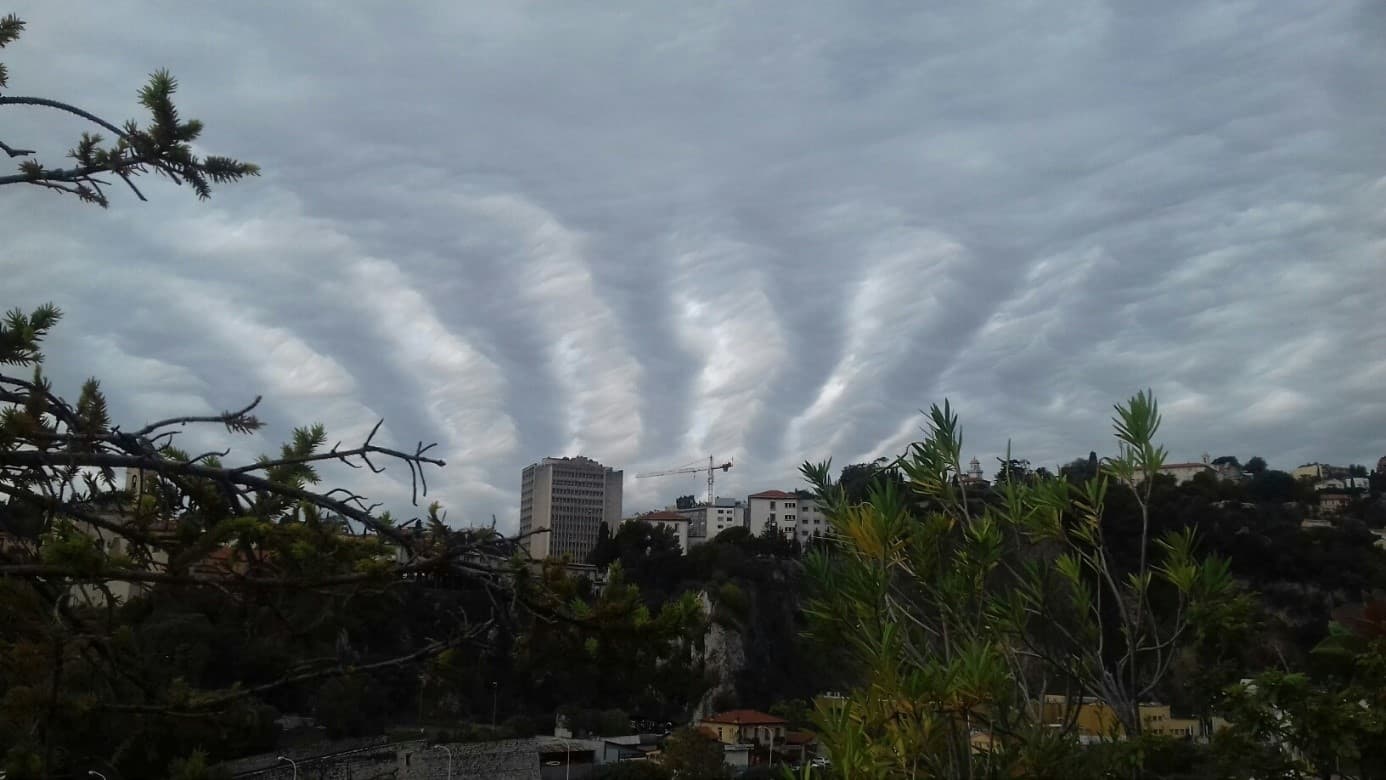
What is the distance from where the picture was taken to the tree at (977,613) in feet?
10.3

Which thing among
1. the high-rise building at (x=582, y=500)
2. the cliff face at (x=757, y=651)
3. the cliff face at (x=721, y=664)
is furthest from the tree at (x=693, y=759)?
the high-rise building at (x=582, y=500)

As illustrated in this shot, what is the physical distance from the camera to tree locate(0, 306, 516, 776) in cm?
294

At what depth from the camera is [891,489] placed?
4.00 metres

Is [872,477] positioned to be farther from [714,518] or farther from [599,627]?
[714,518]

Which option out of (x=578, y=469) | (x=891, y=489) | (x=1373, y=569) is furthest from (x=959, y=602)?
(x=578, y=469)

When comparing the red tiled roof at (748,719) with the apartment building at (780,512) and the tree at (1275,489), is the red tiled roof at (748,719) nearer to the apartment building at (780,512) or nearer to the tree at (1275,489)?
the apartment building at (780,512)

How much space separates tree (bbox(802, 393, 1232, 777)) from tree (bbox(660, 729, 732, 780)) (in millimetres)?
25622

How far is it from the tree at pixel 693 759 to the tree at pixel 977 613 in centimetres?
2562

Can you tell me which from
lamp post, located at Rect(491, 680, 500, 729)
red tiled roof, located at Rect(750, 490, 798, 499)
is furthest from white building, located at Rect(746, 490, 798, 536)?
lamp post, located at Rect(491, 680, 500, 729)

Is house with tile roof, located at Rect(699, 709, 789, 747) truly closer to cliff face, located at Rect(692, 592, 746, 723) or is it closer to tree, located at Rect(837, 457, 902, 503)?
cliff face, located at Rect(692, 592, 746, 723)

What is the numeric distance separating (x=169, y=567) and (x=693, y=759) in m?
28.6

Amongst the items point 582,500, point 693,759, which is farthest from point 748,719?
point 582,500

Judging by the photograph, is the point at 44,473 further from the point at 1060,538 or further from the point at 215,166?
the point at 1060,538

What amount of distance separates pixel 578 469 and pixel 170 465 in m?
82.1
